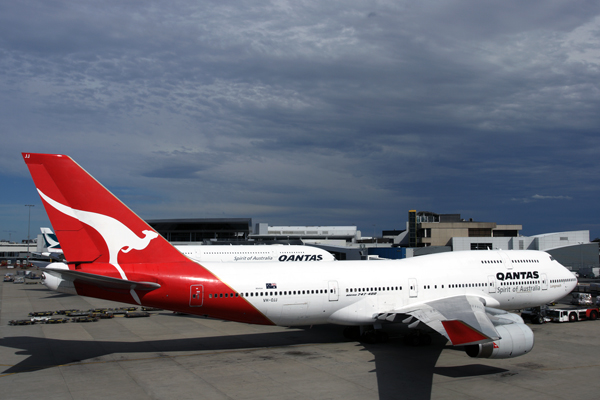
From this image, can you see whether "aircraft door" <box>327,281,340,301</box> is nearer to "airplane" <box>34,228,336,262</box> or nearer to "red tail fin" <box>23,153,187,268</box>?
"red tail fin" <box>23,153,187,268</box>

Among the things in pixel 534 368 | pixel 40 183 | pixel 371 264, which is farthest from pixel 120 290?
pixel 534 368

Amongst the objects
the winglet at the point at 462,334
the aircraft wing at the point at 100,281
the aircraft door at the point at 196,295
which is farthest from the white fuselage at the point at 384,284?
the winglet at the point at 462,334

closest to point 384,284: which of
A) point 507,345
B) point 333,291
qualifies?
point 333,291

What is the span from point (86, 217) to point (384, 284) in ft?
49.2

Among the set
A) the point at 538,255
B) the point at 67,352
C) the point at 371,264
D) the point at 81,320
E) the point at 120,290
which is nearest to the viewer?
the point at 120,290

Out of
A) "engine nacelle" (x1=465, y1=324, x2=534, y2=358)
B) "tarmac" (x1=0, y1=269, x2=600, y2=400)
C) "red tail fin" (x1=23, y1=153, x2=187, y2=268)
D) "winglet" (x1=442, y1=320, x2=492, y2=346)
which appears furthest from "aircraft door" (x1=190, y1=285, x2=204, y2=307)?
"engine nacelle" (x1=465, y1=324, x2=534, y2=358)

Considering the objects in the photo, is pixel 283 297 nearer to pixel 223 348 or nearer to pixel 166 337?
pixel 223 348

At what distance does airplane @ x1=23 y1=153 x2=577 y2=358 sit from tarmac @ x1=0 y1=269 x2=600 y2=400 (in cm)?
149

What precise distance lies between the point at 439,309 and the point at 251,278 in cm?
931

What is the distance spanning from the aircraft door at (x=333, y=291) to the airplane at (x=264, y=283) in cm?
5

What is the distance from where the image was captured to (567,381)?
16688 mm

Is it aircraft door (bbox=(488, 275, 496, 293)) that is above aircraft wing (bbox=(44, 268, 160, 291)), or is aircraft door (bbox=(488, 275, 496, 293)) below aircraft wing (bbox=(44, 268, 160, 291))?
below

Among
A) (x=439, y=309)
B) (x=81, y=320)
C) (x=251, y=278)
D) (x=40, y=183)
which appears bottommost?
(x=81, y=320)

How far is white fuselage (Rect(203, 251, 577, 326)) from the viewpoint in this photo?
2067 cm
